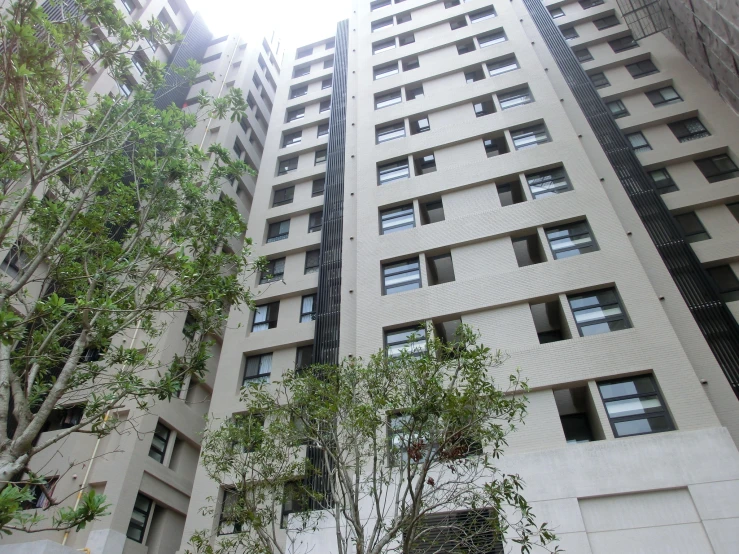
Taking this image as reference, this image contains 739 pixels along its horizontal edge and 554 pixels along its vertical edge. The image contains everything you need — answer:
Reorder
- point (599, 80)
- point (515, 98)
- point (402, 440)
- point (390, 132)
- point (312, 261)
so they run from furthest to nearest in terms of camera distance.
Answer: point (599, 80), point (390, 132), point (312, 261), point (515, 98), point (402, 440)

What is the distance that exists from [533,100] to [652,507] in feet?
50.7

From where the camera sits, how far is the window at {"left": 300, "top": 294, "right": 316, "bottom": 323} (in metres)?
20.2

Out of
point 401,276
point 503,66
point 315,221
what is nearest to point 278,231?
→ point 315,221

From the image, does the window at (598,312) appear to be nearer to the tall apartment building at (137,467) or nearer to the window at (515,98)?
the window at (515,98)

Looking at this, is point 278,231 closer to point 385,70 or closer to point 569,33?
point 385,70

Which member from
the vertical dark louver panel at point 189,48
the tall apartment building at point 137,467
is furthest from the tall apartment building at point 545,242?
the vertical dark louver panel at point 189,48

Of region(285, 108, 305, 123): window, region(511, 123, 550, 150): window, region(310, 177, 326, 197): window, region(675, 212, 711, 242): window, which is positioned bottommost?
region(675, 212, 711, 242): window

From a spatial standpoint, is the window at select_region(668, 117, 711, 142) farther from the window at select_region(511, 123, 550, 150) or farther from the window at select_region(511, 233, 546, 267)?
the window at select_region(511, 233, 546, 267)

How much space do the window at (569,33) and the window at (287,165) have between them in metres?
14.9

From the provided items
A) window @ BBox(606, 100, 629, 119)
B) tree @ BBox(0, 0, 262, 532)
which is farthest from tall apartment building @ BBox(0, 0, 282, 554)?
window @ BBox(606, 100, 629, 119)

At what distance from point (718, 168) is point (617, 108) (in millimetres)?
4938

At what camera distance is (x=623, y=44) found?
2488 cm

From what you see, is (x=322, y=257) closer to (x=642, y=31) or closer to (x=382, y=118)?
(x=382, y=118)

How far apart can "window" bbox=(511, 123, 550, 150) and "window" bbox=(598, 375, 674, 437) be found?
9.88m
